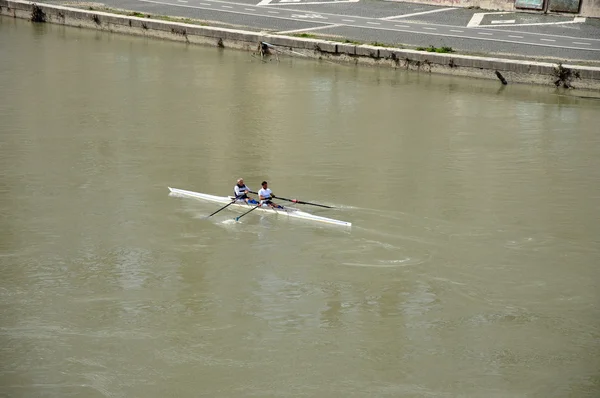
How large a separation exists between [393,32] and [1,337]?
18923mm

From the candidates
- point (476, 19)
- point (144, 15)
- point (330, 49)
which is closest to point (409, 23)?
point (476, 19)

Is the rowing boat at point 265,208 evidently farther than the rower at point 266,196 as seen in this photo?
No

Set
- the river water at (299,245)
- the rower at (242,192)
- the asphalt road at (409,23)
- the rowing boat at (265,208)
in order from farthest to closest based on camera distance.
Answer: the asphalt road at (409,23) → the rower at (242,192) → the rowing boat at (265,208) → the river water at (299,245)

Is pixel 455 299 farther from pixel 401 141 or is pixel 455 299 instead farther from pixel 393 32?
pixel 393 32

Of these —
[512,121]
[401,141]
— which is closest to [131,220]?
[401,141]

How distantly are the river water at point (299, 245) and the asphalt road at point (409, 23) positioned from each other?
8.94 ft

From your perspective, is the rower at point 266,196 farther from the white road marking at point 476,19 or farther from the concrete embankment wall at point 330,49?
the white road marking at point 476,19

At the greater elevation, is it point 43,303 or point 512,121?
point 512,121

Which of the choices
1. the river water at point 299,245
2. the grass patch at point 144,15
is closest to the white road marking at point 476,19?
the river water at point 299,245

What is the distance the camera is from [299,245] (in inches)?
607

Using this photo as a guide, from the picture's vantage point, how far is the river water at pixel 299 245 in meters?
12.2

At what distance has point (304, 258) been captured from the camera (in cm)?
1493

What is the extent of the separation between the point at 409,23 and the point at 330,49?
377cm

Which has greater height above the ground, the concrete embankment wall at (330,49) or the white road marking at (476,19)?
the white road marking at (476,19)
